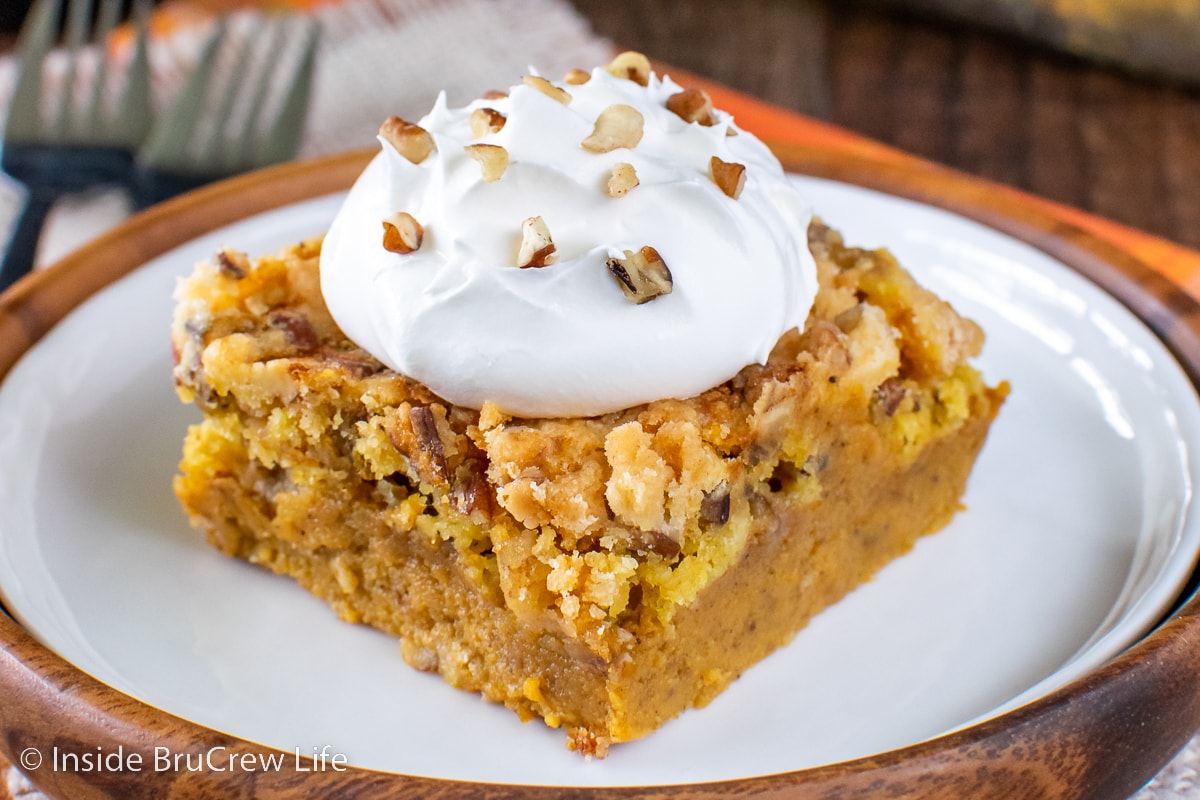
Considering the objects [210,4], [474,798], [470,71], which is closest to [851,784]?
[474,798]

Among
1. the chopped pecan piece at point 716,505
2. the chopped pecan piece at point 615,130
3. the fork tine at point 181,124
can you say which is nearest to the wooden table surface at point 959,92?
the fork tine at point 181,124

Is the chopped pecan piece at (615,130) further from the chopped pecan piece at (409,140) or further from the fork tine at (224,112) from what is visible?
the fork tine at (224,112)

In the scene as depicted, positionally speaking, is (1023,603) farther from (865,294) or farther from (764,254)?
(764,254)

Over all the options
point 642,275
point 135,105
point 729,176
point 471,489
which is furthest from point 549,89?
point 135,105

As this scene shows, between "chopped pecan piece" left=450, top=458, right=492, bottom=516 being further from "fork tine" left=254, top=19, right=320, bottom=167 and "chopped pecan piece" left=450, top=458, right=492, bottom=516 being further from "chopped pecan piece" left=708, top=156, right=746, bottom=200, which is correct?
"fork tine" left=254, top=19, right=320, bottom=167

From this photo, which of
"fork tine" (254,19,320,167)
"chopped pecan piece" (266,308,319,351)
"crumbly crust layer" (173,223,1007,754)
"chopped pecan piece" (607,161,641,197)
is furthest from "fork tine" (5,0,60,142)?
"chopped pecan piece" (607,161,641,197)

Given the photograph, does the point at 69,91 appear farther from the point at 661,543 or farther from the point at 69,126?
the point at 661,543
